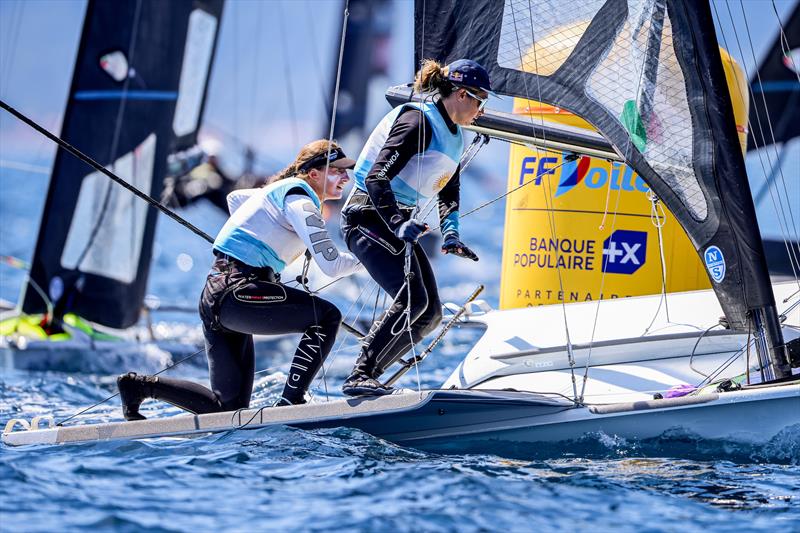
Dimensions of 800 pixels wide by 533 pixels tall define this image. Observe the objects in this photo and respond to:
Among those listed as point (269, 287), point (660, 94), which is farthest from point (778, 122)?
point (269, 287)

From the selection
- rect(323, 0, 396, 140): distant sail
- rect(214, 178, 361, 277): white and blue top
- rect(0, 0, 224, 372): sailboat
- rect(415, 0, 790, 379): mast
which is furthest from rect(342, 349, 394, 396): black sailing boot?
rect(323, 0, 396, 140): distant sail

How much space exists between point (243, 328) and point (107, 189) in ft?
15.7

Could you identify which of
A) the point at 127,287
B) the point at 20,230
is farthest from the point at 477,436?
the point at 20,230

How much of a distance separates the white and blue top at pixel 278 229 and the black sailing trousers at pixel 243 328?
0.18 ft

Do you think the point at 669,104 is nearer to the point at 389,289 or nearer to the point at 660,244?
the point at 660,244

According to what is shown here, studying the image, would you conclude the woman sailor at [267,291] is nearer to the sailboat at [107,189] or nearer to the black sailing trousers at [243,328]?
the black sailing trousers at [243,328]

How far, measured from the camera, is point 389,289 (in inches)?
151

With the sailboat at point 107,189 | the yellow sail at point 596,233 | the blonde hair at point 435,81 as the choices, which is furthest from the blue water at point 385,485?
the sailboat at point 107,189

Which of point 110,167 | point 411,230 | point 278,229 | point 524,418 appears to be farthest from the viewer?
point 110,167

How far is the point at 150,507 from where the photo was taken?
9.78 feet

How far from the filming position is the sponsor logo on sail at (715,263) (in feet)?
13.1

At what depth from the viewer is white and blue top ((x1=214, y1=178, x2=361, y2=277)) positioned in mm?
3701

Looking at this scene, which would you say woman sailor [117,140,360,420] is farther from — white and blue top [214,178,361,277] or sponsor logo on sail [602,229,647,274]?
sponsor logo on sail [602,229,647,274]

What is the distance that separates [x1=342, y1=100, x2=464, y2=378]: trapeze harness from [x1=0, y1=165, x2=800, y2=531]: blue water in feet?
1.21
